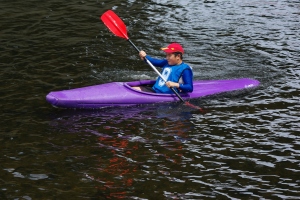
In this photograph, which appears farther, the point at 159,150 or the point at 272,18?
the point at 272,18

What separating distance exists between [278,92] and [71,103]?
3.77m

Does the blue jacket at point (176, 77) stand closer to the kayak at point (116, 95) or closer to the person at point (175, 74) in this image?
the person at point (175, 74)

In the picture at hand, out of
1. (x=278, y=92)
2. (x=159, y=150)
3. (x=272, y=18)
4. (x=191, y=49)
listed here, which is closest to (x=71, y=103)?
(x=159, y=150)

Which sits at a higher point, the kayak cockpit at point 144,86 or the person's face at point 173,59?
the person's face at point 173,59

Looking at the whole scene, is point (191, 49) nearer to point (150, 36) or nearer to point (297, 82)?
point (150, 36)

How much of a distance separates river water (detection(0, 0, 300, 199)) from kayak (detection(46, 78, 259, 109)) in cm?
13

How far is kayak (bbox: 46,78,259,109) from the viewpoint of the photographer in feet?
31.4

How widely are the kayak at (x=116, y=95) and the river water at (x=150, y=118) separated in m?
0.13

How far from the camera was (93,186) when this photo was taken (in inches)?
279

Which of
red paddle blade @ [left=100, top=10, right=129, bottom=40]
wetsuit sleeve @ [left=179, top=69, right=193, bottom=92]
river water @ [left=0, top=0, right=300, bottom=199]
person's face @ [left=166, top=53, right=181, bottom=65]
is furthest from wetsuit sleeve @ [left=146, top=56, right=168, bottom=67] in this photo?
river water @ [left=0, top=0, right=300, bottom=199]

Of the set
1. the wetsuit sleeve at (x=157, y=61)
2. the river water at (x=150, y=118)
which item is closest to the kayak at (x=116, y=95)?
the river water at (x=150, y=118)

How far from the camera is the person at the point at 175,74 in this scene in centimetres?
997

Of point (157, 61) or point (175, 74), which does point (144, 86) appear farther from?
point (175, 74)

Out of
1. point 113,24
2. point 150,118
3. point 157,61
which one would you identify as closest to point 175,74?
point 157,61
